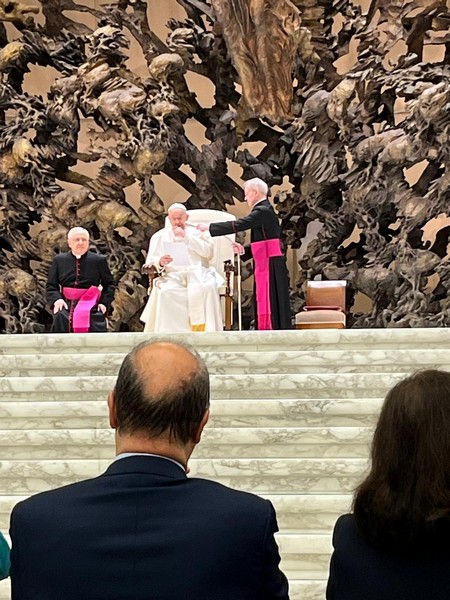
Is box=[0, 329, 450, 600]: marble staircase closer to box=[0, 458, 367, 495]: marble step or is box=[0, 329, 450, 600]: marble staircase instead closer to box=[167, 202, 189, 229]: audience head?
box=[0, 458, 367, 495]: marble step

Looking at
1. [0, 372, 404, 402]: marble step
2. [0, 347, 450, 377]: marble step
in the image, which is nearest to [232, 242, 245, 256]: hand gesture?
[0, 347, 450, 377]: marble step

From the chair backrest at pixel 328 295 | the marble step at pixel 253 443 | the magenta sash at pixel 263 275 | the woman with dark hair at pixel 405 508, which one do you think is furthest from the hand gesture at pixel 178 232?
the woman with dark hair at pixel 405 508

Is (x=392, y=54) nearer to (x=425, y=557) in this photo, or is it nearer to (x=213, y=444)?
(x=213, y=444)

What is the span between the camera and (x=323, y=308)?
1119cm

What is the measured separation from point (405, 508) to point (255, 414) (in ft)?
14.8

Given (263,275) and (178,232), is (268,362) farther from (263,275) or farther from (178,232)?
(178,232)

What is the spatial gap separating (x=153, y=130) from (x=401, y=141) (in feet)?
10.9

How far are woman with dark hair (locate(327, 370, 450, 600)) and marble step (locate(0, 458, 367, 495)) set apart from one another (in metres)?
3.83

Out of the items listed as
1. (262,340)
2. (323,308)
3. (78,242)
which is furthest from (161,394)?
(323,308)

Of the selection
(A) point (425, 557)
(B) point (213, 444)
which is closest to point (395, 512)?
(A) point (425, 557)

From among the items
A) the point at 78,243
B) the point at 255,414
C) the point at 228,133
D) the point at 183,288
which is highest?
the point at 228,133

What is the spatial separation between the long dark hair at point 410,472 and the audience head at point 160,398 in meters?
0.35

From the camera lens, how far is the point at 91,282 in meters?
10.5

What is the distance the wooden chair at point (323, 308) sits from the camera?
35.5ft
